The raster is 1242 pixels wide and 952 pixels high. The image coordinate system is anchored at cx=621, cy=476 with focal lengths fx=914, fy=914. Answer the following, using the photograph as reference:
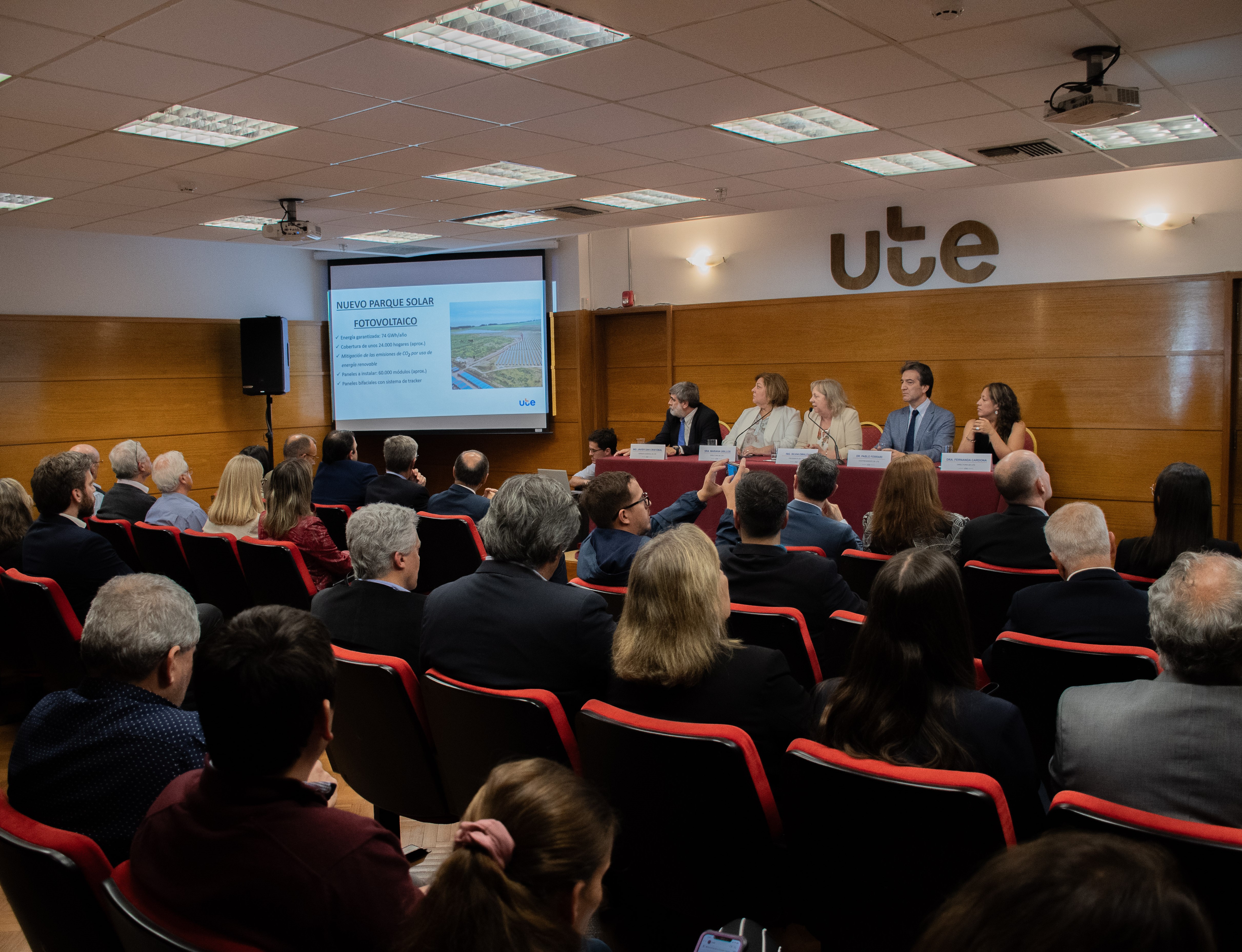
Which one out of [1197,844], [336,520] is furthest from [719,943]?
[336,520]

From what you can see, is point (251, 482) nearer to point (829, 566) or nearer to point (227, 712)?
point (829, 566)

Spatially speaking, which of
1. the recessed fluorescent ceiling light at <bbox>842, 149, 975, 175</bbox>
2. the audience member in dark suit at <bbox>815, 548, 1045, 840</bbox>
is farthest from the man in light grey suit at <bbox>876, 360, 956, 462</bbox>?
the audience member in dark suit at <bbox>815, 548, 1045, 840</bbox>

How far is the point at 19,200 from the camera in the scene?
679 centimetres

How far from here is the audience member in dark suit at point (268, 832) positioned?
1.24 m

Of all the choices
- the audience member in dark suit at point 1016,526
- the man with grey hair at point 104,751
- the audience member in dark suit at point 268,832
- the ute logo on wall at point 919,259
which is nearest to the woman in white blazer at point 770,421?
the ute logo on wall at point 919,259

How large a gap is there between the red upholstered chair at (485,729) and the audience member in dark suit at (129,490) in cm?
356

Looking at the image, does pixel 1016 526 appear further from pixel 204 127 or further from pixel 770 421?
pixel 204 127

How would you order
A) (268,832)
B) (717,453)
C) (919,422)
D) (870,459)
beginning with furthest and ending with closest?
(919,422) → (717,453) → (870,459) → (268,832)

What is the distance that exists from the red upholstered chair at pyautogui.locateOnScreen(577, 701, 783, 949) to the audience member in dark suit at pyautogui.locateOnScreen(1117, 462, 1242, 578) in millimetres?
2306

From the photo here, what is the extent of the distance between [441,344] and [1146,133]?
688cm

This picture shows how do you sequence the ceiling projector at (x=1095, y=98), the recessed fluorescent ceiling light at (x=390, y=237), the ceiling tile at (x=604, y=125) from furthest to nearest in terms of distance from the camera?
the recessed fluorescent ceiling light at (x=390, y=237) < the ceiling tile at (x=604, y=125) < the ceiling projector at (x=1095, y=98)

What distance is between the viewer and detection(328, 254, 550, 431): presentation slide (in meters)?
9.80

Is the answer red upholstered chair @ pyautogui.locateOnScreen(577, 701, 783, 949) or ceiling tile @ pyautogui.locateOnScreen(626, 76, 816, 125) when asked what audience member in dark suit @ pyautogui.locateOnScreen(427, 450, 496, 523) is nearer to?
ceiling tile @ pyautogui.locateOnScreen(626, 76, 816, 125)

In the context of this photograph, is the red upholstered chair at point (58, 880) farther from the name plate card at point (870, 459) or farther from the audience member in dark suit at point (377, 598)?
the name plate card at point (870, 459)
